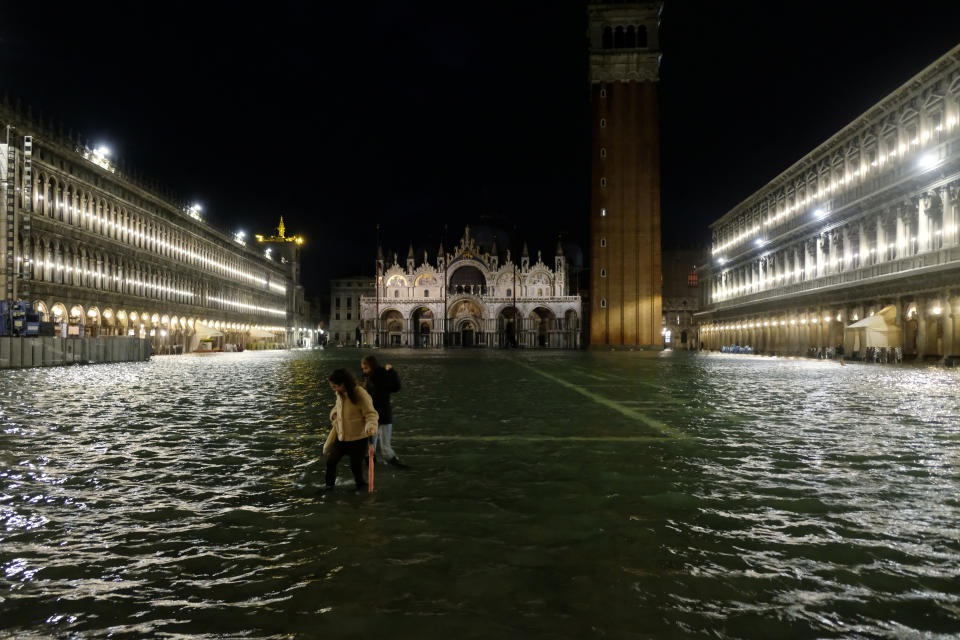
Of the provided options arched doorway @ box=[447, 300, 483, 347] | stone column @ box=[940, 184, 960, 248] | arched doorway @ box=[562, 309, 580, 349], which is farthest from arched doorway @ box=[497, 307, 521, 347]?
stone column @ box=[940, 184, 960, 248]

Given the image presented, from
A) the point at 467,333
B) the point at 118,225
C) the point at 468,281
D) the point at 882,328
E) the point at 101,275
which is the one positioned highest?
the point at 118,225

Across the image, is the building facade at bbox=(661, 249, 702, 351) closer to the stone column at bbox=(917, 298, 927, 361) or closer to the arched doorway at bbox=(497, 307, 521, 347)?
the arched doorway at bbox=(497, 307, 521, 347)

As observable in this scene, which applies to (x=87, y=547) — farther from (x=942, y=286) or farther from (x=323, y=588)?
(x=942, y=286)

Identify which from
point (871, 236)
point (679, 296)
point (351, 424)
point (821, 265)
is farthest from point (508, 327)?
point (351, 424)

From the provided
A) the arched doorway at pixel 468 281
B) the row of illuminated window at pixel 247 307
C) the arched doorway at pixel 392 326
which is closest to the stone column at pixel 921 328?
the row of illuminated window at pixel 247 307

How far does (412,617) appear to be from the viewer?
419cm

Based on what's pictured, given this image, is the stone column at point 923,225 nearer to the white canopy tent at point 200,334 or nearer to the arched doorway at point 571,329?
the white canopy tent at point 200,334

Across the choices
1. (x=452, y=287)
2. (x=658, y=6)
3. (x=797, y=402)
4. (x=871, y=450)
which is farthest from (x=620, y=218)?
(x=871, y=450)

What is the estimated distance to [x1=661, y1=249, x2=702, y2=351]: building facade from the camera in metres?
112

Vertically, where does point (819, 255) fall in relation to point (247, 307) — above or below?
above

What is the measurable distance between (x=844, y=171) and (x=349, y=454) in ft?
169

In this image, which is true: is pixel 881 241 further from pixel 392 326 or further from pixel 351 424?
pixel 392 326

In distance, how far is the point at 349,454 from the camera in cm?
754

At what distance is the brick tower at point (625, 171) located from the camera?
79250 millimetres
